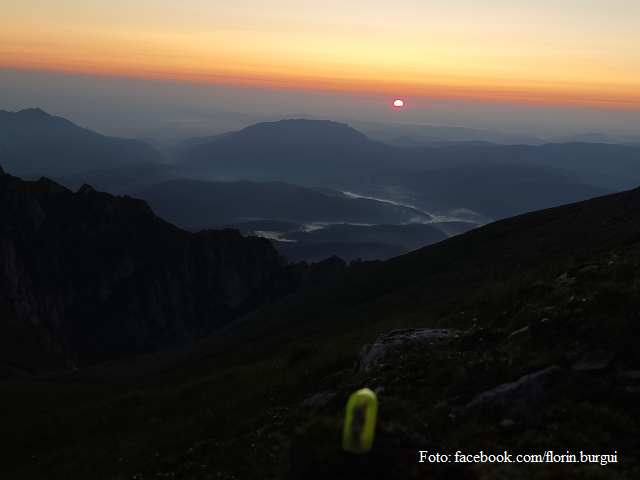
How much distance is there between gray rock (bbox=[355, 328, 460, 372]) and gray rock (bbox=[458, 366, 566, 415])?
4.53 metres

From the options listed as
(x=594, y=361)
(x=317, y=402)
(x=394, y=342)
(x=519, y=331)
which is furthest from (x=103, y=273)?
(x=594, y=361)

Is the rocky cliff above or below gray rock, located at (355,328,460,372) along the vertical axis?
below

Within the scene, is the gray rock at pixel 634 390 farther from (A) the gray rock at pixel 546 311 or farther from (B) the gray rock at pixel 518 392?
(A) the gray rock at pixel 546 311

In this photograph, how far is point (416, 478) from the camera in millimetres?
5277

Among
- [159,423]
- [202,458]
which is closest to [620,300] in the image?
[202,458]

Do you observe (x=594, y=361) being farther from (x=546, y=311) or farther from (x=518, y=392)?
(x=546, y=311)

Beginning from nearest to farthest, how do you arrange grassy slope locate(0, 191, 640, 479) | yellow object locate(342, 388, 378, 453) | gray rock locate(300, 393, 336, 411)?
yellow object locate(342, 388, 378, 453), grassy slope locate(0, 191, 640, 479), gray rock locate(300, 393, 336, 411)

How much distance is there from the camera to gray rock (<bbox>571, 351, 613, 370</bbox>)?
8.91 metres

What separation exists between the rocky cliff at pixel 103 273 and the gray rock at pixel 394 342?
419 feet

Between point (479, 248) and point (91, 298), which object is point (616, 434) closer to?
point (479, 248)

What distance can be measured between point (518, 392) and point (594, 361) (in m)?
1.71

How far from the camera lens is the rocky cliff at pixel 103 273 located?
446 ft

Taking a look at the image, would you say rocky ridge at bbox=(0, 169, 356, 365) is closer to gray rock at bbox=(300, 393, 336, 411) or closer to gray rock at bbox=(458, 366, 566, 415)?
gray rock at bbox=(300, 393, 336, 411)

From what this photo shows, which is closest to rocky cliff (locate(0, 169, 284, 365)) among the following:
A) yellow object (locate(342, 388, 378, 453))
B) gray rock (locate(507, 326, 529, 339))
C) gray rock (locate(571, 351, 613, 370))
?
gray rock (locate(507, 326, 529, 339))
